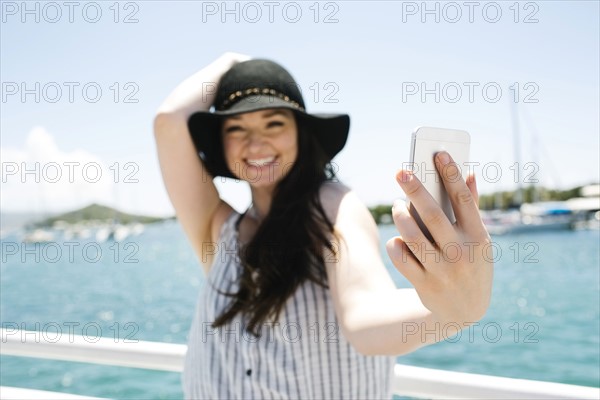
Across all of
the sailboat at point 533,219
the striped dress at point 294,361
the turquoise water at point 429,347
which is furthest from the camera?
the sailboat at point 533,219

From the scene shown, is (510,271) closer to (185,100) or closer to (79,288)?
(79,288)

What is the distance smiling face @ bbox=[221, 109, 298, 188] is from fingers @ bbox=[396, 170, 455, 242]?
2.16 feet

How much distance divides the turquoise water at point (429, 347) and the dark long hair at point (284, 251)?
0.41m

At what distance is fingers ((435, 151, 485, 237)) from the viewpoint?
61 centimetres

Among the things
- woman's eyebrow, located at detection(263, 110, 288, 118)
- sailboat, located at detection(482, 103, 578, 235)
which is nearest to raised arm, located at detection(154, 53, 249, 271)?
woman's eyebrow, located at detection(263, 110, 288, 118)

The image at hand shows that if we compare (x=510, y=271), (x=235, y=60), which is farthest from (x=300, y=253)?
(x=510, y=271)

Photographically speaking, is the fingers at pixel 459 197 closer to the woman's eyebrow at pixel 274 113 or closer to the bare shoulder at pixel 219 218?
the woman's eyebrow at pixel 274 113

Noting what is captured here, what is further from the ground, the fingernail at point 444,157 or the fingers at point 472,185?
the fingernail at point 444,157

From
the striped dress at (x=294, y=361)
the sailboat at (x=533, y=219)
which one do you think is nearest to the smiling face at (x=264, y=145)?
the striped dress at (x=294, y=361)

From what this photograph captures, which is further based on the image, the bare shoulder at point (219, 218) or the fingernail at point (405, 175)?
the bare shoulder at point (219, 218)

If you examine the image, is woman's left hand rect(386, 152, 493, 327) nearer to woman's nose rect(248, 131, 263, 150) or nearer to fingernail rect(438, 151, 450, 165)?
fingernail rect(438, 151, 450, 165)

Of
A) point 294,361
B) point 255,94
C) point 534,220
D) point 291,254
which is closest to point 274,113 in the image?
point 255,94

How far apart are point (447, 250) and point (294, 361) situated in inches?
21.2

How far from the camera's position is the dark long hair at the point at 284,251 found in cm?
106
